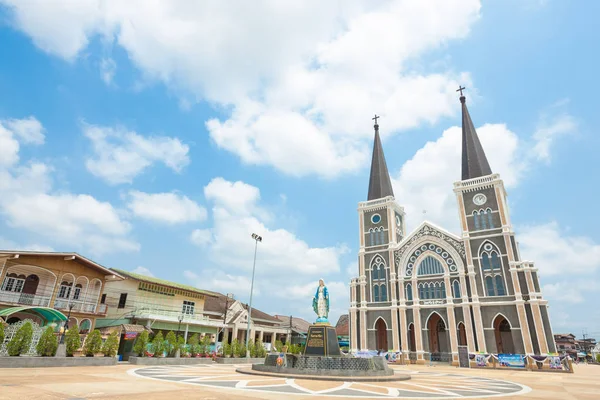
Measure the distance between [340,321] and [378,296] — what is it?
2989 centimetres

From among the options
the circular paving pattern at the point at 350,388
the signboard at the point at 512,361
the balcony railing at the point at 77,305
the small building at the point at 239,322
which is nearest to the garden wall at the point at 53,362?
the circular paving pattern at the point at 350,388

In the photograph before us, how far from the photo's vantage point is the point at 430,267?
138 ft

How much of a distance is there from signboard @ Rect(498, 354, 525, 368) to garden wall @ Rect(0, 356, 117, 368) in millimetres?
31232

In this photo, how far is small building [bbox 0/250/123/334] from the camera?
2358 centimetres

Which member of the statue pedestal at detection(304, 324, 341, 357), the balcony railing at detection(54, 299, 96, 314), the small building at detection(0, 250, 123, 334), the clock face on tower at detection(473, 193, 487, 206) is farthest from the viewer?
the clock face on tower at detection(473, 193, 487, 206)

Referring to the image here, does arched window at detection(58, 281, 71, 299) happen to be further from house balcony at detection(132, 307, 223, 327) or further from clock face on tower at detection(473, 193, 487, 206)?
clock face on tower at detection(473, 193, 487, 206)

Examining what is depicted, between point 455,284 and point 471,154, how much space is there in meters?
17.1

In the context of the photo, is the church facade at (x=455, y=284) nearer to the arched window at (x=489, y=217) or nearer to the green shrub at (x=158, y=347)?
the arched window at (x=489, y=217)

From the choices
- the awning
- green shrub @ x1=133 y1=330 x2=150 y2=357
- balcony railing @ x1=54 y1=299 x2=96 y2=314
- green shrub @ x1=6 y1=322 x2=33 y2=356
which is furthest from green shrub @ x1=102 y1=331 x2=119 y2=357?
balcony railing @ x1=54 y1=299 x2=96 y2=314

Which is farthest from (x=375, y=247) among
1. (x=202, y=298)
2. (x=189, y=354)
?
(x=189, y=354)

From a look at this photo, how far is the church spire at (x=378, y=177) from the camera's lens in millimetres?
50019

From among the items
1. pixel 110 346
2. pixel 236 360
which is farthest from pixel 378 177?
pixel 110 346

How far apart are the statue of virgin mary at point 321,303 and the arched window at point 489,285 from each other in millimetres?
25199

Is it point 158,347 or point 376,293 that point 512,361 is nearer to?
point 376,293
